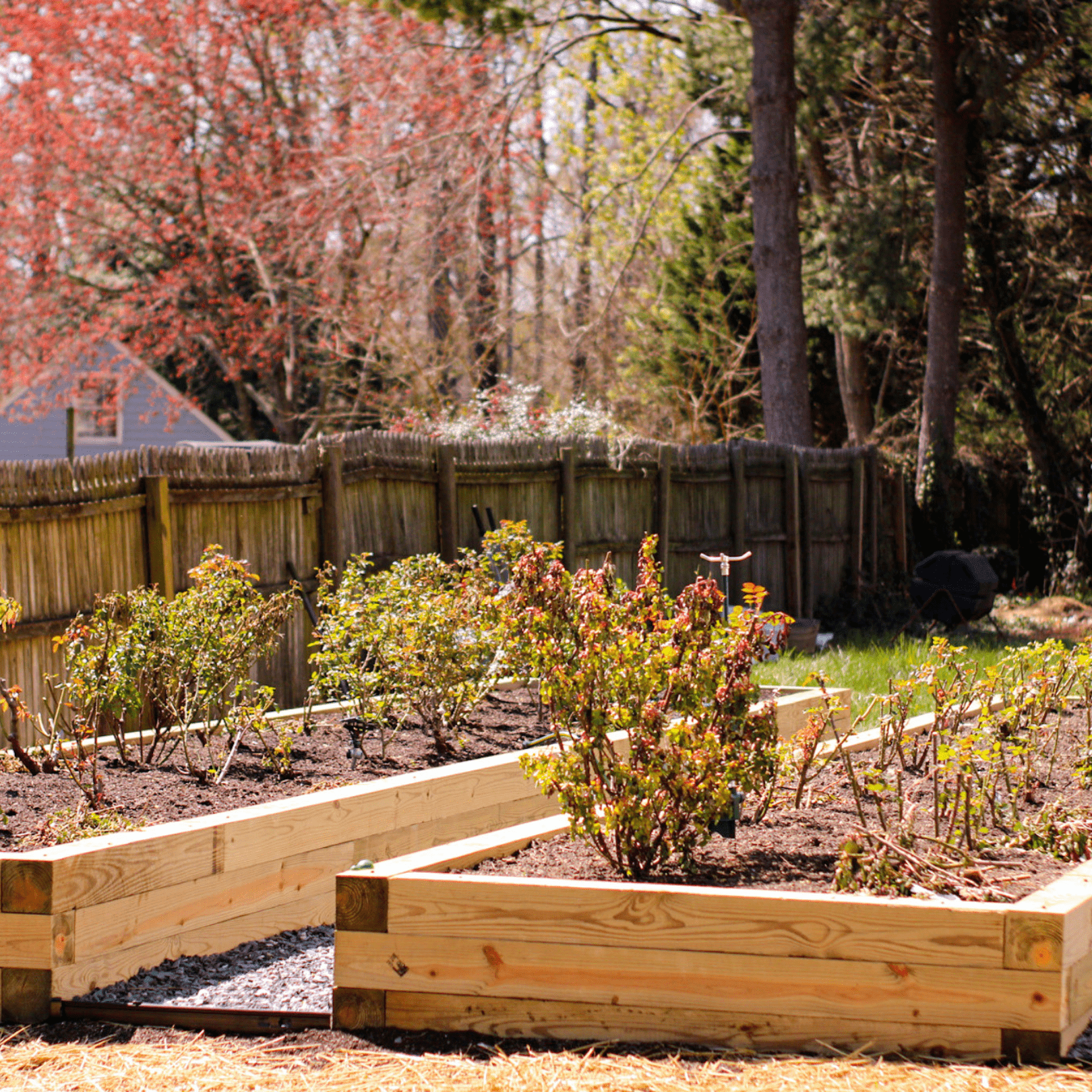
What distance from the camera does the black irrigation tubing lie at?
10.8 ft

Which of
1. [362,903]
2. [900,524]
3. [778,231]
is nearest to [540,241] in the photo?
[778,231]

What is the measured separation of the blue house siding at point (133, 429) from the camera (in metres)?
23.9

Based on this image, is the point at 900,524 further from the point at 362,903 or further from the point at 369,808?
the point at 362,903

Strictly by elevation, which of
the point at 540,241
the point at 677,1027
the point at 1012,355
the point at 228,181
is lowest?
the point at 677,1027

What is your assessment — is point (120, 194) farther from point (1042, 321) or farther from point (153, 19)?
point (1042, 321)

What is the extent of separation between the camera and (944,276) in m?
15.2

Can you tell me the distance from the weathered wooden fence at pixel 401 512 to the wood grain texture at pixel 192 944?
239cm

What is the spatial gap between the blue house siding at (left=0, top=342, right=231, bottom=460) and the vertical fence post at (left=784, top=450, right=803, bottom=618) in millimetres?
13686

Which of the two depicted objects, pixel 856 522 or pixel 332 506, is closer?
pixel 332 506

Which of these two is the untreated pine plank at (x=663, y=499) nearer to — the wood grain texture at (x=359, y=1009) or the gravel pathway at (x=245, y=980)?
the gravel pathway at (x=245, y=980)

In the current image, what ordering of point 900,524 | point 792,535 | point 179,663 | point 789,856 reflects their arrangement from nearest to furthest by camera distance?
point 789,856 → point 179,663 → point 792,535 → point 900,524

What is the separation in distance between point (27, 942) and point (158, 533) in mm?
3433

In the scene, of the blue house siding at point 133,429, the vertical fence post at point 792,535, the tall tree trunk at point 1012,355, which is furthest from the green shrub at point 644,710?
the blue house siding at point 133,429

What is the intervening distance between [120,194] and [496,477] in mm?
14909
